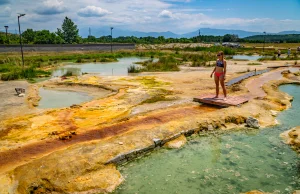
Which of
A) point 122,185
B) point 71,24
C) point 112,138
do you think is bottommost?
point 122,185

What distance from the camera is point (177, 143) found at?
6.71 meters

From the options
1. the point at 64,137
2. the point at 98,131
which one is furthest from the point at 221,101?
the point at 64,137

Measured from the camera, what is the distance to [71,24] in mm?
70875

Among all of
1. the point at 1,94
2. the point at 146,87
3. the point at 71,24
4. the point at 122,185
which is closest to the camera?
the point at 122,185

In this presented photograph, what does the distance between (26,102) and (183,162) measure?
25.1 feet

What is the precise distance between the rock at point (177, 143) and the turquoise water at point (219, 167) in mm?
150

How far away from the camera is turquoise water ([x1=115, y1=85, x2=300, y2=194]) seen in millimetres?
4980

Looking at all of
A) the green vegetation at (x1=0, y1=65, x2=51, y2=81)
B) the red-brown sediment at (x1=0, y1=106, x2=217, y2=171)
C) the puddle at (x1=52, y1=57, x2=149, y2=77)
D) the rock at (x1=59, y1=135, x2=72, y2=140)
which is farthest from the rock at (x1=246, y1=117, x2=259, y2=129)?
the green vegetation at (x1=0, y1=65, x2=51, y2=81)

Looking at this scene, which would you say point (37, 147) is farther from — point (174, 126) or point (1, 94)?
point (1, 94)

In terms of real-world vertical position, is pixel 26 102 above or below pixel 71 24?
below

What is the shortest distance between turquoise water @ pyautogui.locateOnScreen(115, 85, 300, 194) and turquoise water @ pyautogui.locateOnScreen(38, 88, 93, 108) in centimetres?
640

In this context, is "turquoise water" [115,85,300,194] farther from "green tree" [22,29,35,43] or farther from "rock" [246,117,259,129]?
"green tree" [22,29,35,43]

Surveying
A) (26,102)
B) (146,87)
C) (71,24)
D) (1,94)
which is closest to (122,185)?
(26,102)

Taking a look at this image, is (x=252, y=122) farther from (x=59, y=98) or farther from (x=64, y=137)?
(x=59, y=98)
